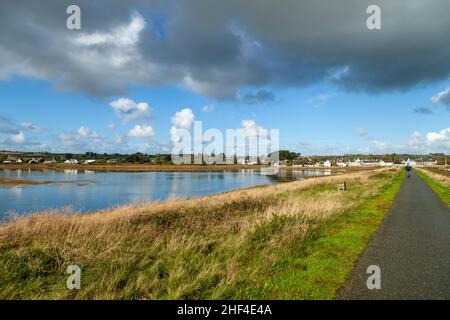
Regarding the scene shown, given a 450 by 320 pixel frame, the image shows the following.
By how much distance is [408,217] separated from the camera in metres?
15.4

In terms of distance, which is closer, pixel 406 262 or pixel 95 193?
pixel 406 262

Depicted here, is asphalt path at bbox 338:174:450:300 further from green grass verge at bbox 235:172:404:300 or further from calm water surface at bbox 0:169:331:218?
calm water surface at bbox 0:169:331:218

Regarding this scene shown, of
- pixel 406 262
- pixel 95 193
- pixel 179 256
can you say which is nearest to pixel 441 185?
pixel 406 262

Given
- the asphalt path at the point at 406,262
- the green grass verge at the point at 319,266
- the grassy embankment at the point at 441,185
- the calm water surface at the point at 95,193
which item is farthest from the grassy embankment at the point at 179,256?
the grassy embankment at the point at 441,185

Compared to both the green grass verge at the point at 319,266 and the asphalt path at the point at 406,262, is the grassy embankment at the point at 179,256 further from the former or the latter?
the asphalt path at the point at 406,262

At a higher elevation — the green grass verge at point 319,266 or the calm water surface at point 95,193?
the green grass verge at point 319,266

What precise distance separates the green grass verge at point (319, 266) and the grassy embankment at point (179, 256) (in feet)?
0.07

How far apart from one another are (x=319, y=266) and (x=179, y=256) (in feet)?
11.5

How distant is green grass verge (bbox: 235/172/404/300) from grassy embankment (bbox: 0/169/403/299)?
20mm

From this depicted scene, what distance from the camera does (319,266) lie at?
25.5 ft

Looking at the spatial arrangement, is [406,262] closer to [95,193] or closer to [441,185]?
[441,185]

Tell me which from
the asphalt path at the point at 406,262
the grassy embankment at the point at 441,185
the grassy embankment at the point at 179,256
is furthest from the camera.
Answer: the grassy embankment at the point at 441,185

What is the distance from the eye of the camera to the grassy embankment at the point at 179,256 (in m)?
6.46
